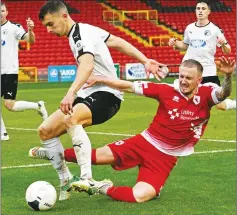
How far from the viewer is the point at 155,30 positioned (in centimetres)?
4469

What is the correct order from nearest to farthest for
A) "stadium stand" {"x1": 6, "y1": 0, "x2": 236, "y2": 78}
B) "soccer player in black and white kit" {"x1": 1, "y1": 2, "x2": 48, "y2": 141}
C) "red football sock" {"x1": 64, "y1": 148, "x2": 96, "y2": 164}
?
1. "red football sock" {"x1": 64, "y1": 148, "x2": 96, "y2": 164}
2. "soccer player in black and white kit" {"x1": 1, "y1": 2, "x2": 48, "y2": 141}
3. "stadium stand" {"x1": 6, "y1": 0, "x2": 236, "y2": 78}

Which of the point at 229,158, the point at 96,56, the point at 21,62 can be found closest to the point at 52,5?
the point at 96,56

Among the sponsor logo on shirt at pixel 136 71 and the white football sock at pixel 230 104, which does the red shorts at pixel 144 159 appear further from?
the sponsor logo on shirt at pixel 136 71

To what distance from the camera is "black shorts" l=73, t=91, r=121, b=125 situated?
330 inches

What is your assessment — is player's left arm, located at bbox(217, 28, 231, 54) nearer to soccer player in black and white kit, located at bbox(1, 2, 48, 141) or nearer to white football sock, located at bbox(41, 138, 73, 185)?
soccer player in black and white kit, located at bbox(1, 2, 48, 141)

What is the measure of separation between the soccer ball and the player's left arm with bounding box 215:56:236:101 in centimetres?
202

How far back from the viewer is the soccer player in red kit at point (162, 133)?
8094 millimetres

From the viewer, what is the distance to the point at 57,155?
8469mm

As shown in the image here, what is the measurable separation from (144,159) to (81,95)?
99 centimetres

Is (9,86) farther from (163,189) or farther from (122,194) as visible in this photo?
(122,194)

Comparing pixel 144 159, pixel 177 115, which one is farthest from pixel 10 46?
pixel 177 115

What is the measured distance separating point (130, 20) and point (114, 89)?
3670 cm

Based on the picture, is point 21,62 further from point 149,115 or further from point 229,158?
point 229,158

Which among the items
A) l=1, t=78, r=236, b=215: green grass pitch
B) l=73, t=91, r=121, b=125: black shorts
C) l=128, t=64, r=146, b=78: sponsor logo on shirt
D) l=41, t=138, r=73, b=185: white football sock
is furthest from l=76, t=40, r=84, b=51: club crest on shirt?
l=128, t=64, r=146, b=78: sponsor logo on shirt
